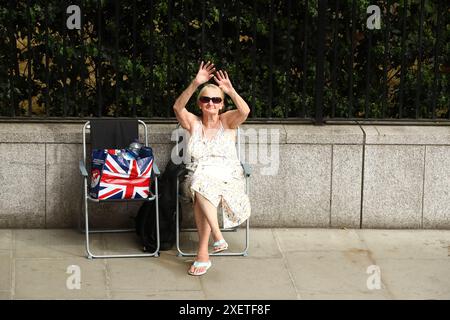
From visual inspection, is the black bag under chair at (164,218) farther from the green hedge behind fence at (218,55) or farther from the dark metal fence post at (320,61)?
the dark metal fence post at (320,61)

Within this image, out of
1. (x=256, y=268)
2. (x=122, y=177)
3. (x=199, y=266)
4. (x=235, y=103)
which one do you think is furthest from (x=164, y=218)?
(x=235, y=103)

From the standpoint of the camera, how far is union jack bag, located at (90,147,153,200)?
26.7ft

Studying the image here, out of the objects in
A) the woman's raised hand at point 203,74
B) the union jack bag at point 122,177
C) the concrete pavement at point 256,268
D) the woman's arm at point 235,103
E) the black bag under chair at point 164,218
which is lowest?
the concrete pavement at point 256,268

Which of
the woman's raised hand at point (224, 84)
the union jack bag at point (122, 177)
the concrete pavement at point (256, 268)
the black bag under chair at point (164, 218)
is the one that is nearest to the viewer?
the concrete pavement at point (256, 268)

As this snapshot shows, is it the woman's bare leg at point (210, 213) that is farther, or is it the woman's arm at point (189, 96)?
the woman's arm at point (189, 96)

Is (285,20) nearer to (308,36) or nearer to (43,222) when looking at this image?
(308,36)

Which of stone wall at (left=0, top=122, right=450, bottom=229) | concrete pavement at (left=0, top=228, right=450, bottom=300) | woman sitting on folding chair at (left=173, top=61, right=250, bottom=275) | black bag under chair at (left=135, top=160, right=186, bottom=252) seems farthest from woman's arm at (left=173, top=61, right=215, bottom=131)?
concrete pavement at (left=0, top=228, right=450, bottom=300)

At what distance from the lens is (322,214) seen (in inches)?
354

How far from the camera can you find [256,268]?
8062mm

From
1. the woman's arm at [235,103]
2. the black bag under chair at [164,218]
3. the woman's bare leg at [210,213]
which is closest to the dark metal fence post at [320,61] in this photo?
the woman's arm at [235,103]

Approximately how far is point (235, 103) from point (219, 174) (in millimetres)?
545

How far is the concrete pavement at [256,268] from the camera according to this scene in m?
7.55

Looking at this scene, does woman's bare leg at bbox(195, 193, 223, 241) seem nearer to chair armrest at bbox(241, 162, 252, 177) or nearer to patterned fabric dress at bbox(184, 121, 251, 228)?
patterned fabric dress at bbox(184, 121, 251, 228)

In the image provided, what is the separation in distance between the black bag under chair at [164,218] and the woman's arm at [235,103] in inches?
19.9
